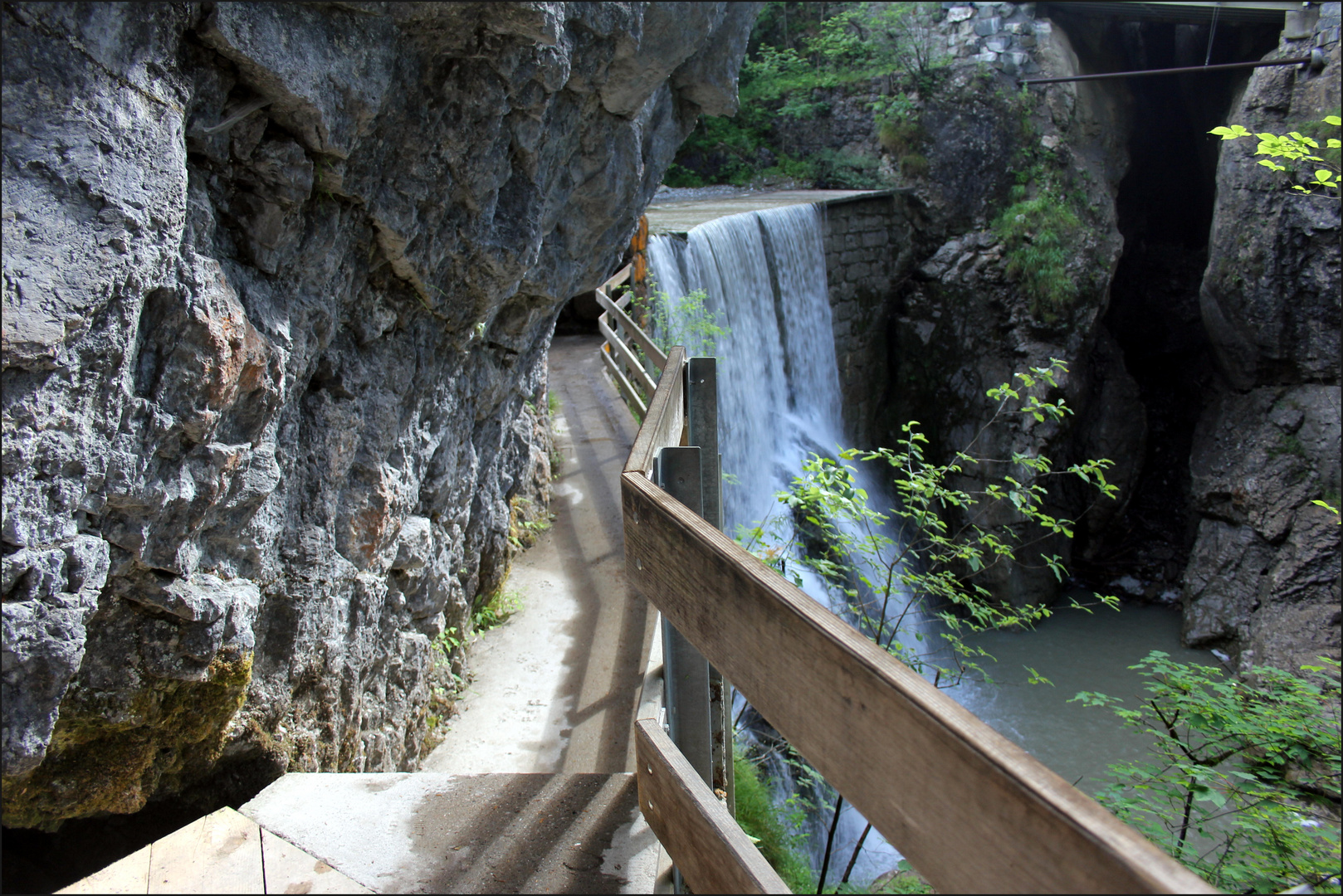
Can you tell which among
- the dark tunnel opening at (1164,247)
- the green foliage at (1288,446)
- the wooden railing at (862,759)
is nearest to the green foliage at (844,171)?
the dark tunnel opening at (1164,247)

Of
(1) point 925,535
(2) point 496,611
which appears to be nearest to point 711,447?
(2) point 496,611

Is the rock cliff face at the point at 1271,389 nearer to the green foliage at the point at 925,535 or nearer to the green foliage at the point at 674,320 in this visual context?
the green foliage at the point at 925,535

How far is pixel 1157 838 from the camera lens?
301cm

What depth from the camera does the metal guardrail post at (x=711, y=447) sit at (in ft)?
7.21

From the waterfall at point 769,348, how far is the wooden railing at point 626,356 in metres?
0.61

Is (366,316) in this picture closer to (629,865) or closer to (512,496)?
(629,865)

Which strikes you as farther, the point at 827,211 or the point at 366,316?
the point at 827,211

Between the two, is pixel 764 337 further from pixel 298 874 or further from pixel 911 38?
pixel 298 874

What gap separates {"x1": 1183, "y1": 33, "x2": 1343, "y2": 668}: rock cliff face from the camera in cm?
957

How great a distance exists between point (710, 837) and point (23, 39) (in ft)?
5.66

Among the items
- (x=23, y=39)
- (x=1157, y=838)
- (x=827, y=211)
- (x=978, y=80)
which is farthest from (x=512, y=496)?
(x=978, y=80)

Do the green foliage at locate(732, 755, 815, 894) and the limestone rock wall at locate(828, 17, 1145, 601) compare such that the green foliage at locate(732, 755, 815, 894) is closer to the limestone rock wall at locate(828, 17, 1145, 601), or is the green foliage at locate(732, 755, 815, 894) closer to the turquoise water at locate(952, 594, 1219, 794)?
the turquoise water at locate(952, 594, 1219, 794)

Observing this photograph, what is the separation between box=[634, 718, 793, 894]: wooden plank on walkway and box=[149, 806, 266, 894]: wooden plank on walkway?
662 millimetres

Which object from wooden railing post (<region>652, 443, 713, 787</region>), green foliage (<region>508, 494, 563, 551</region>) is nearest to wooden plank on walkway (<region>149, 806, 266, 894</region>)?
wooden railing post (<region>652, 443, 713, 787</region>)
